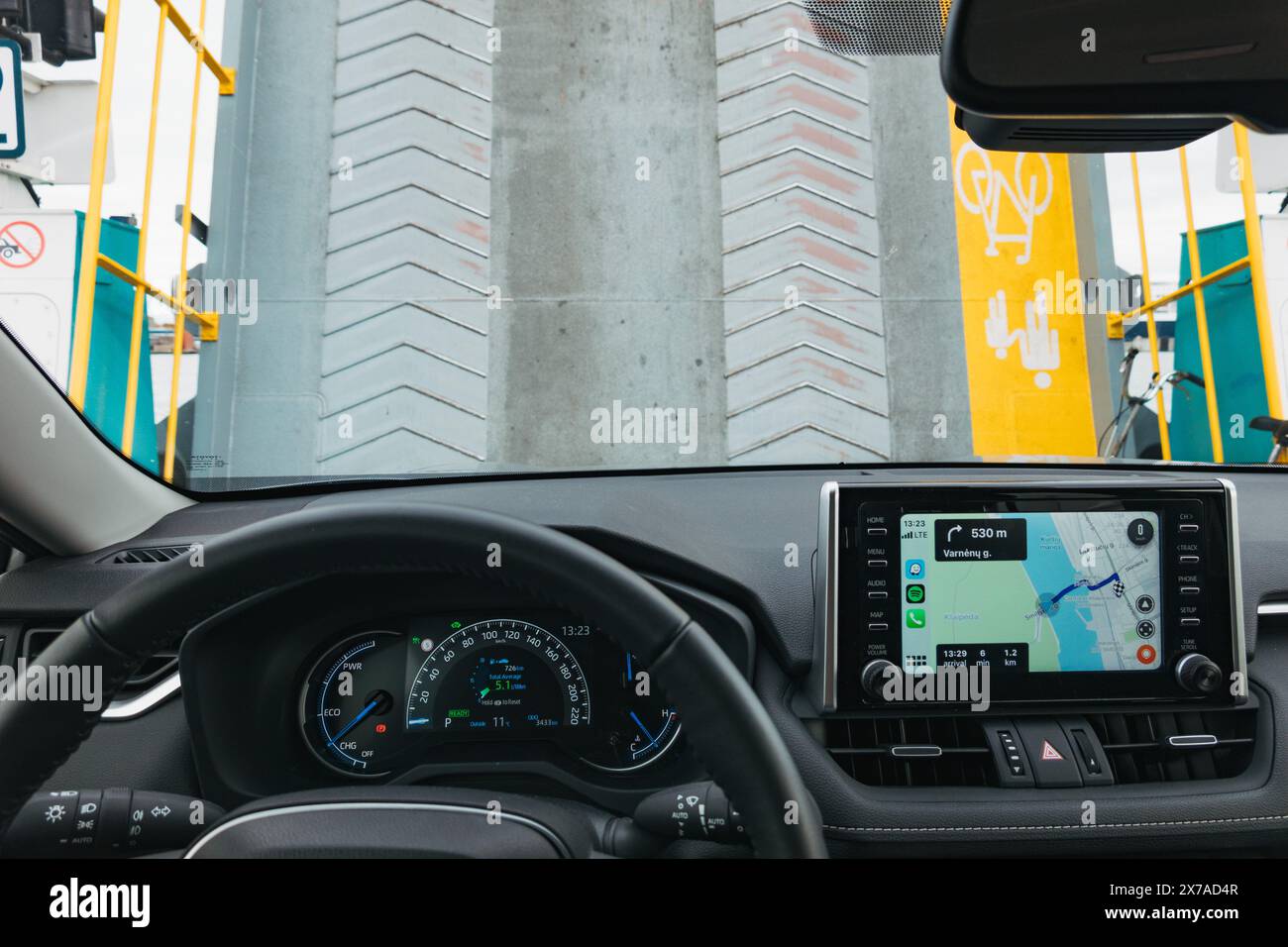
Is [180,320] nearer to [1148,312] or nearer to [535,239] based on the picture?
[535,239]

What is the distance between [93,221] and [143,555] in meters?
2.23

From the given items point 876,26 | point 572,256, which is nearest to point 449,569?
point 876,26

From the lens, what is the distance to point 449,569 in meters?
0.98

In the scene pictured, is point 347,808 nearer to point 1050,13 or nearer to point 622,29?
point 1050,13

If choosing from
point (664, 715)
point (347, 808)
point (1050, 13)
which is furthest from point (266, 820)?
point (1050, 13)

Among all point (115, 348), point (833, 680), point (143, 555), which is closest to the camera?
point (833, 680)

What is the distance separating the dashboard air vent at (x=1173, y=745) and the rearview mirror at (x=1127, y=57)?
1.17 metres

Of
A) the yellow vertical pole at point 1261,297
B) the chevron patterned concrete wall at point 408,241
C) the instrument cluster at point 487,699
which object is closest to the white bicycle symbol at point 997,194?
the yellow vertical pole at point 1261,297

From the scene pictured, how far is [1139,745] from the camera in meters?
1.69

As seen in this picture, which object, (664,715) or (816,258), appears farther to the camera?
(816,258)

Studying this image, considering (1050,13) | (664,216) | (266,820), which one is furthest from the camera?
(664,216)
